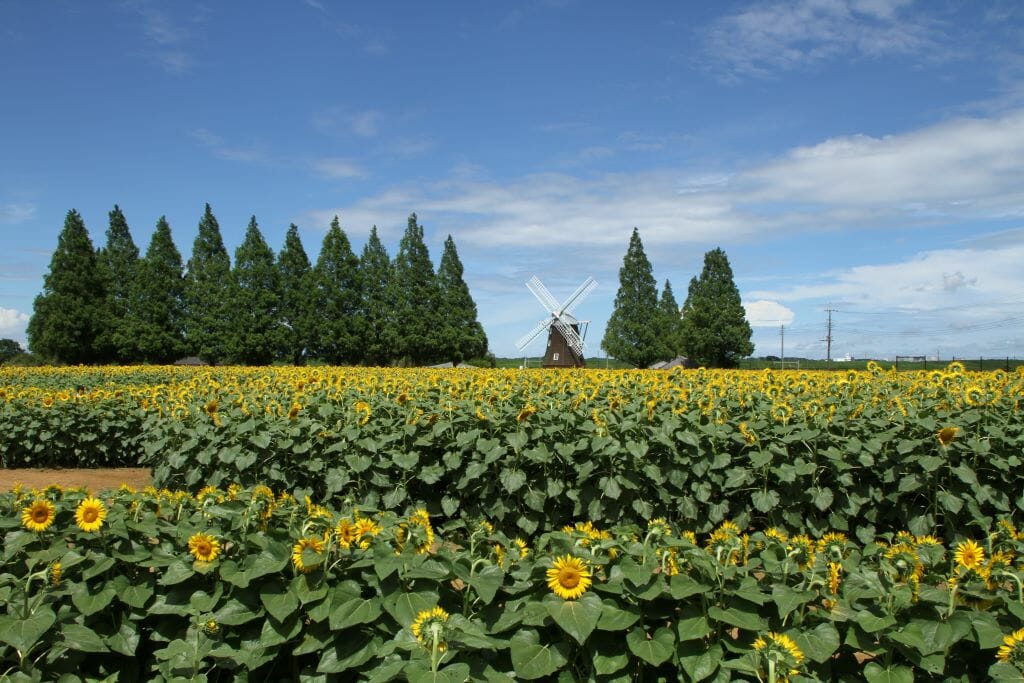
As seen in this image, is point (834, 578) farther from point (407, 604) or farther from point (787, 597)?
point (407, 604)

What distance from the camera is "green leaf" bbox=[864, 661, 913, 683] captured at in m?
1.95

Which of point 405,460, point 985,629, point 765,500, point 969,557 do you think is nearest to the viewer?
point 985,629

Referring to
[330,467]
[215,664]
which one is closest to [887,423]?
[330,467]

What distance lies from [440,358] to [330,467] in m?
39.0

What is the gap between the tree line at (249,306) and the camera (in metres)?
41.5

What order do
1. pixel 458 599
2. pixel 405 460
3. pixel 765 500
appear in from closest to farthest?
1. pixel 458 599
2. pixel 765 500
3. pixel 405 460

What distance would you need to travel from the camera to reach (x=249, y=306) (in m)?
41.5

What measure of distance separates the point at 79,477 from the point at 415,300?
33.9m

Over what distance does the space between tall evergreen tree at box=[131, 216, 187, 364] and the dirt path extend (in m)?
33.6

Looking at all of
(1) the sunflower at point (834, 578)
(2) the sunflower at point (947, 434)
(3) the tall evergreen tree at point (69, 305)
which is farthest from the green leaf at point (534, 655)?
(3) the tall evergreen tree at point (69, 305)

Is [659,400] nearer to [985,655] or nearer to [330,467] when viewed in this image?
[330,467]

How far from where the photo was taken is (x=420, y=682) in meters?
1.90

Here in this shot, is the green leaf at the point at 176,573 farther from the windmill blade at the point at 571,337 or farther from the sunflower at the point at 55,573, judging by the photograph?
the windmill blade at the point at 571,337

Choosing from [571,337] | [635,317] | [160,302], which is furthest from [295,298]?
[635,317]
